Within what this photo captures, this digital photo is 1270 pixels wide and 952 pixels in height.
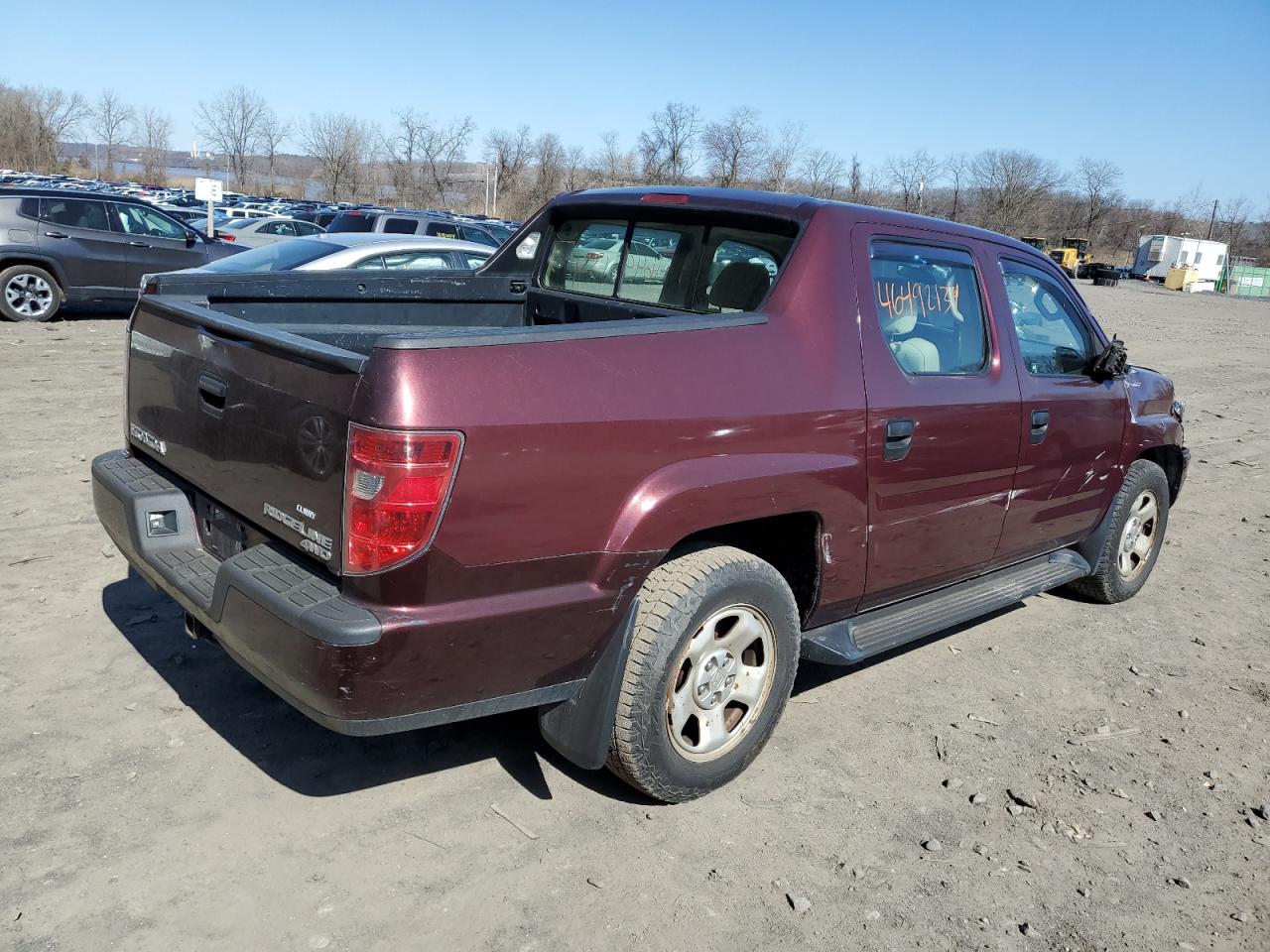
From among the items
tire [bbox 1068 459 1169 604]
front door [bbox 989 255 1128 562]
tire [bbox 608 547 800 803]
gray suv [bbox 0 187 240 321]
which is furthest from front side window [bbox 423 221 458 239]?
tire [bbox 608 547 800 803]

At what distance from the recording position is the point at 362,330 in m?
4.26

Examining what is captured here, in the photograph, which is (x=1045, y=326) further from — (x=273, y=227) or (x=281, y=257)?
(x=273, y=227)

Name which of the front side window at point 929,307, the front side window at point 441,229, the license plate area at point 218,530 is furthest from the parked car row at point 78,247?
A: the license plate area at point 218,530

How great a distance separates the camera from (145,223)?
1410cm

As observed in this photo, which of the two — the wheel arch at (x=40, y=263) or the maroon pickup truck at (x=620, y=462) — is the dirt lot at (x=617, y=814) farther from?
the wheel arch at (x=40, y=263)

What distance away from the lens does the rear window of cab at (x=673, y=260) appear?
3904 millimetres

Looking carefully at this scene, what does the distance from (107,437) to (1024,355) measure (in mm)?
6302

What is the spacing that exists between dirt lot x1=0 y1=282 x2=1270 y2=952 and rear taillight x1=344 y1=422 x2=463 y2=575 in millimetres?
1030

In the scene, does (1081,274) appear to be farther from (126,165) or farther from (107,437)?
(126,165)

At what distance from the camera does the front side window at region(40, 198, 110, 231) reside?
1312 centimetres

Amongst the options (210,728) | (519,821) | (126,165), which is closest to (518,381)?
(519,821)

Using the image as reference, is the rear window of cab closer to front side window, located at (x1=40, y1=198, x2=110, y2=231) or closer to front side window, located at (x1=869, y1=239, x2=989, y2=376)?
front side window, located at (x1=869, y1=239, x2=989, y2=376)

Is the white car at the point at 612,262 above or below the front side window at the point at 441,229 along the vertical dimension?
above

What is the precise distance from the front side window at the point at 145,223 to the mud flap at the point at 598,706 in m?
12.9
